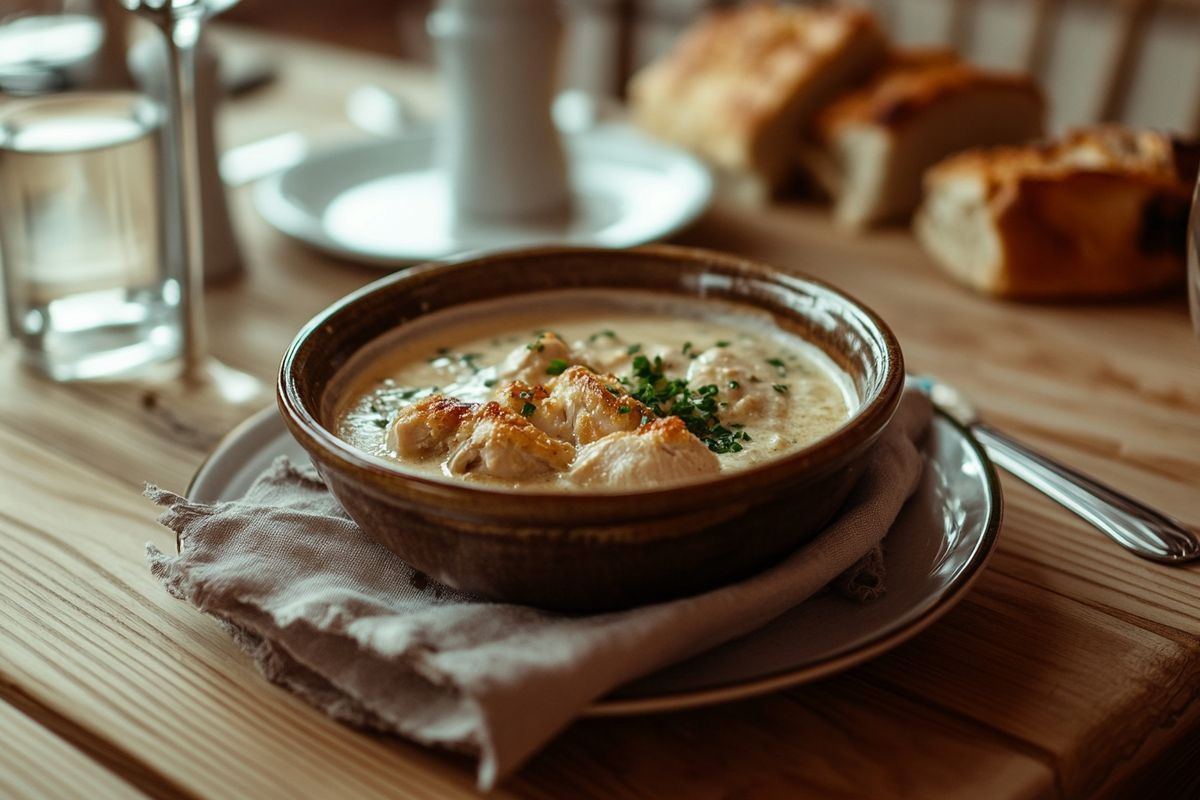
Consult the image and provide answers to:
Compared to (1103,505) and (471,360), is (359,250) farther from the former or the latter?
(1103,505)

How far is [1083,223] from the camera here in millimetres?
2021

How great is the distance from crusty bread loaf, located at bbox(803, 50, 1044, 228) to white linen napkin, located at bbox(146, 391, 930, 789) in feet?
4.02

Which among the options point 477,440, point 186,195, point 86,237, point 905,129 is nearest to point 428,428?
point 477,440

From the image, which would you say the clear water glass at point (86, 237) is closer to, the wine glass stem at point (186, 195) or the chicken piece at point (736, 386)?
the wine glass stem at point (186, 195)

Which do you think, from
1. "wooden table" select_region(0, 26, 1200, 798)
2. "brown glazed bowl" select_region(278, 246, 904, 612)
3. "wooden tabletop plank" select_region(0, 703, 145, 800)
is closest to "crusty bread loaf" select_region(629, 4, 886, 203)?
"wooden table" select_region(0, 26, 1200, 798)

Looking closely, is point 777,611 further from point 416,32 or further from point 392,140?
point 416,32

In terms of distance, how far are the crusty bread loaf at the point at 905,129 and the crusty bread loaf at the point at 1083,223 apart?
0.86ft

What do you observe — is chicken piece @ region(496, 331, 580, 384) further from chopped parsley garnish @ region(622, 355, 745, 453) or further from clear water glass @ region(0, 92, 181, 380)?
clear water glass @ region(0, 92, 181, 380)

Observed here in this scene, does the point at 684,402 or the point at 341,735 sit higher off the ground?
the point at 684,402

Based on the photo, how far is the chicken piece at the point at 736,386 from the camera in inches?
51.8

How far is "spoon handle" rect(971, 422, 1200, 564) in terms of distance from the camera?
4.27 feet

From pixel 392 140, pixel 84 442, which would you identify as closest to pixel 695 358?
pixel 84 442

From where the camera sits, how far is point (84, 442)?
1.54 meters

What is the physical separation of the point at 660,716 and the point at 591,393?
337 mm
